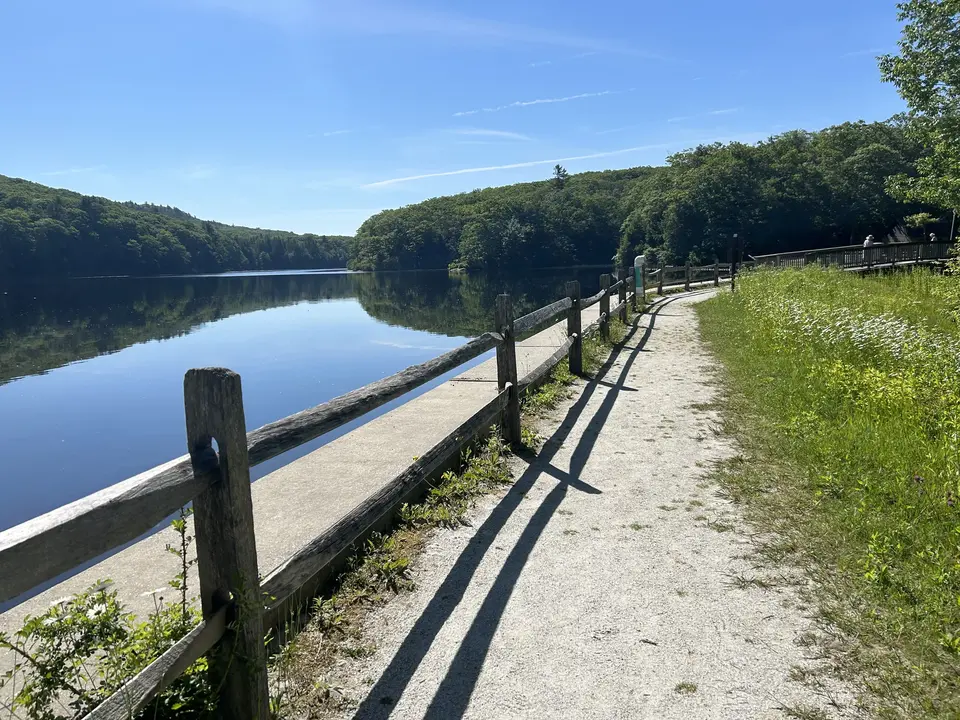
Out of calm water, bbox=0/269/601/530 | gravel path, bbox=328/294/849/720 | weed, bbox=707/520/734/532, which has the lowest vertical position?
calm water, bbox=0/269/601/530

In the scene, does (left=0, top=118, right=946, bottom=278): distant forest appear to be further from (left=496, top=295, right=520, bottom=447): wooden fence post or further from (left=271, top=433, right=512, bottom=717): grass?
(left=271, top=433, right=512, bottom=717): grass

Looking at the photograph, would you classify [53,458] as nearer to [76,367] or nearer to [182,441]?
[182,441]

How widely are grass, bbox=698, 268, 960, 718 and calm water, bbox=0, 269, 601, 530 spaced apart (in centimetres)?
644

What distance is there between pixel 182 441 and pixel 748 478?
34.9ft

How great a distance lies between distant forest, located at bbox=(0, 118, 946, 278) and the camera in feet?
247

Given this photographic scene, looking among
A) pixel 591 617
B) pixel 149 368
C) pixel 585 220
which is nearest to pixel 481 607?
pixel 591 617

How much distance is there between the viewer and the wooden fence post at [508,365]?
5855 millimetres

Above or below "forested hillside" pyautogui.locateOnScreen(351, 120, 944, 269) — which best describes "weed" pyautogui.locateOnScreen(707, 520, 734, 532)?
below

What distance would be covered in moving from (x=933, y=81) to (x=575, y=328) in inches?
927

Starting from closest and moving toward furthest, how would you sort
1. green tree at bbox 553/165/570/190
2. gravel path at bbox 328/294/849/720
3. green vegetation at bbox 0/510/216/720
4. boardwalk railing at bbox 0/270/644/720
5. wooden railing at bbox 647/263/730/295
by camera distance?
boardwalk railing at bbox 0/270/644/720 → green vegetation at bbox 0/510/216/720 → gravel path at bbox 328/294/849/720 → wooden railing at bbox 647/263/730/295 → green tree at bbox 553/165/570/190

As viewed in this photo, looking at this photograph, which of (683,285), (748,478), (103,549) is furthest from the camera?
(683,285)

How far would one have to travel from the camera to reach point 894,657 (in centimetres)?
265

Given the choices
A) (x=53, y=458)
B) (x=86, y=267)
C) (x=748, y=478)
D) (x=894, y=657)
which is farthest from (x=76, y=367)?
(x=86, y=267)

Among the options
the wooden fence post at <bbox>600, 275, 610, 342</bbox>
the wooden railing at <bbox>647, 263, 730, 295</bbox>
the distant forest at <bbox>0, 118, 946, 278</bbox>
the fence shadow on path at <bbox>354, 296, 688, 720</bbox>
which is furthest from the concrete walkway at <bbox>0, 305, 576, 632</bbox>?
the distant forest at <bbox>0, 118, 946, 278</bbox>
